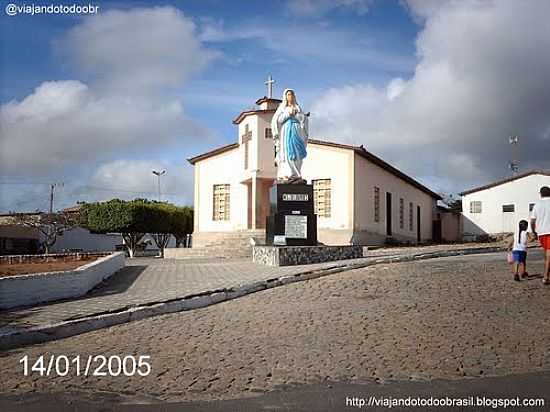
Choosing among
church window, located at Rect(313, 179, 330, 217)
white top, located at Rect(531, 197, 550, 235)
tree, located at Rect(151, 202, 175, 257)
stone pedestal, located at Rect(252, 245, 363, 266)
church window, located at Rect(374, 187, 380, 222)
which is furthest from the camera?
tree, located at Rect(151, 202, 175, 257)

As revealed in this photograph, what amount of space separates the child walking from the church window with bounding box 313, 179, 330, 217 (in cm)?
1465

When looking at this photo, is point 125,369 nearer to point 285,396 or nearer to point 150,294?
point 285,396

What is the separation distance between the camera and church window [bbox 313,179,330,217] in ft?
79.9

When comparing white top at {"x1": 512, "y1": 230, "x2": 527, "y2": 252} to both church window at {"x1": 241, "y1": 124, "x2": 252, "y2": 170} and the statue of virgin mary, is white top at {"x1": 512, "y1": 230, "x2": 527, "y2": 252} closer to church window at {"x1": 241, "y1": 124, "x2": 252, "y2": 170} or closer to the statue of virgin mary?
the statue of virgin mary

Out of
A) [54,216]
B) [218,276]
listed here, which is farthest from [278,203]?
[54,216]

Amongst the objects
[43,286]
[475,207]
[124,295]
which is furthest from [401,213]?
[43,286]

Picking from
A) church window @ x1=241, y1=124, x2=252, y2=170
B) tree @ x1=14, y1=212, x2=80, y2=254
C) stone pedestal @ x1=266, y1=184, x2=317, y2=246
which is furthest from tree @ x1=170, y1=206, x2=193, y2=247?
stone pedestal @ x1=266, y1=184, x2=317, y2=246

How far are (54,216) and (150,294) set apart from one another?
28652mm

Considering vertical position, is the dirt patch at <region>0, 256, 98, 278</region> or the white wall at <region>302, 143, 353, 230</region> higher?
the white wall at <region>302, 143, 353, 230</region>

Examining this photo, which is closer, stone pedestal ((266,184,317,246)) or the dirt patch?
the dirt patch

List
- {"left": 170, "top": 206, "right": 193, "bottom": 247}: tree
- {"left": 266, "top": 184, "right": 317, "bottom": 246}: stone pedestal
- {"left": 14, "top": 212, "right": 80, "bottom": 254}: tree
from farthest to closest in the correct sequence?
{"left": 170, "top": 206, "right": 193, "bottom": 247}: tree, {"left": 14, "top": 212, "right": 80, "bottom": 254}: tree, {"left": 266, "top": 184, "right": 317, "bottom": 246}: stone pedestal

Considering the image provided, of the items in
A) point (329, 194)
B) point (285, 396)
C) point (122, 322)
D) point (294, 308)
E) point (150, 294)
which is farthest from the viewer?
point (329, 194)

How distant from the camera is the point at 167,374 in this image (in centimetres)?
543

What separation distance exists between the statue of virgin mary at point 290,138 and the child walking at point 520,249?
6.83 m
